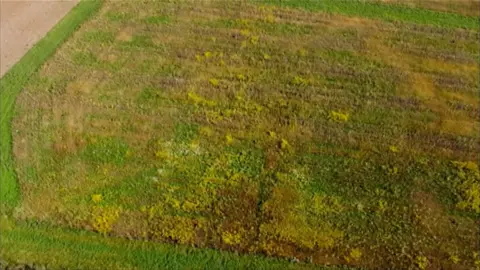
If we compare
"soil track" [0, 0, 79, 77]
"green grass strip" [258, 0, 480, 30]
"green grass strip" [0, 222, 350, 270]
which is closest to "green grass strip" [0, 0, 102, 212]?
"soil track" [0, 0, 79, 77]

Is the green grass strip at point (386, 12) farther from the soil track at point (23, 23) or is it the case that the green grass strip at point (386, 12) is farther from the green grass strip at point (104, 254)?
the green grass strip at point (104, 254)

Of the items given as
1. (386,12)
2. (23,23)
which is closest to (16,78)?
(23,23)

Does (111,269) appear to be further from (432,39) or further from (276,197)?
(432,39)

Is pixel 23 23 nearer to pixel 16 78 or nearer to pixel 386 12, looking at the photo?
pixel 16 78

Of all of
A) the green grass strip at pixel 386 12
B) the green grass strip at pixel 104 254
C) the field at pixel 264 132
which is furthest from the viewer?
the green grass strip at pixel 386 12

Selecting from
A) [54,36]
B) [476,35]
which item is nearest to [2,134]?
[54,36]

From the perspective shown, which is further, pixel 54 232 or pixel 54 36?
pixel 54 36

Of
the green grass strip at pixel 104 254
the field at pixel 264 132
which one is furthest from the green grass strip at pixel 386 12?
the green grass strip at pixel 104 254
